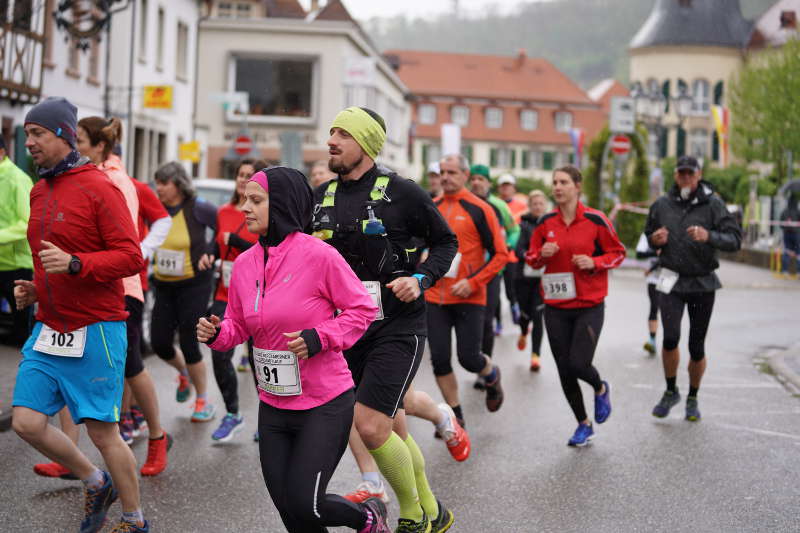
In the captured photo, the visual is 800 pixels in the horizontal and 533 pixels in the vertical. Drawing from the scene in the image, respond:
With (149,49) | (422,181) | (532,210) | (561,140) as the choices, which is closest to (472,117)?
(561,140)

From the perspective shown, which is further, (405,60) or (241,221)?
(405,60)

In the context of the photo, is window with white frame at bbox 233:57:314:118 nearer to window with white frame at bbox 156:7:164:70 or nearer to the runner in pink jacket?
window with white frame at bbox 156:7:164:70

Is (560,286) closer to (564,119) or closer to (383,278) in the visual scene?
(383,278)

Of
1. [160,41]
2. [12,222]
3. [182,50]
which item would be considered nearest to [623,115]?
[160,41]

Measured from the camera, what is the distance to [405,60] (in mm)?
105125

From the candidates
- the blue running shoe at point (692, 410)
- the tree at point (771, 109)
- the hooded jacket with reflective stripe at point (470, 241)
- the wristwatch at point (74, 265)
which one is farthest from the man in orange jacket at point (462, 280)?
the tree at point (771, 109)

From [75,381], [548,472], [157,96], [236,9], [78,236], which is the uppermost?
[236,9]

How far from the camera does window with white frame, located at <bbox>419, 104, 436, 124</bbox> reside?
100562mm

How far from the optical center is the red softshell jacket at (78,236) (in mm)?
5219

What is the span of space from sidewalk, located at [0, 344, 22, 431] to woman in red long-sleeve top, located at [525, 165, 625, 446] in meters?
3.64

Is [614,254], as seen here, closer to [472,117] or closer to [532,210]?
[532,210]

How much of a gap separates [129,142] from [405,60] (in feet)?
244

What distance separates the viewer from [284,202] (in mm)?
4484

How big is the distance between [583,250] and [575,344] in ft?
2.12
